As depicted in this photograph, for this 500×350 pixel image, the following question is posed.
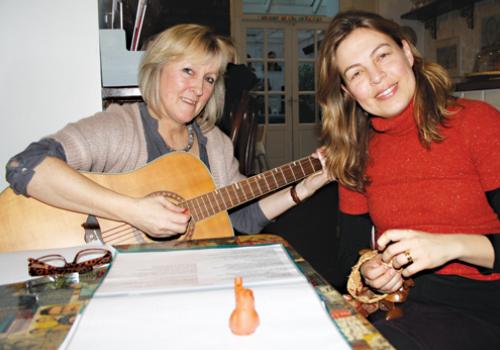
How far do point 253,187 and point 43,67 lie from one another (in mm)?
780

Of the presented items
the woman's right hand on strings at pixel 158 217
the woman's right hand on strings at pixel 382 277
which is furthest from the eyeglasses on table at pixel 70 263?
the woman's right hand on strings at pixel 382 277

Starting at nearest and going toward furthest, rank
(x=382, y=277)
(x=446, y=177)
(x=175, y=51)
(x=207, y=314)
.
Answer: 1. (x=207, y=314)
2. (x=382, y=277)
3. (x=446, y=177)
4. (x=175, y=51)

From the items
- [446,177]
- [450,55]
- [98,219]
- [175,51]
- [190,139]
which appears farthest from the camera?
[450,55]

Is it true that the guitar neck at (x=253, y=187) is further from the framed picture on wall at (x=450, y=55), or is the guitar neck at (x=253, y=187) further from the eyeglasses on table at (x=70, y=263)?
the framed picture on wall at (x=450, y=55)

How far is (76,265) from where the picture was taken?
2.55 feet

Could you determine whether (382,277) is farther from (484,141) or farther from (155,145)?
(155,145)

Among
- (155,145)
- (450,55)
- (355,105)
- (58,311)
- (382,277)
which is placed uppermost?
(450,55)

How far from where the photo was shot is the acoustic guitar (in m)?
1.29

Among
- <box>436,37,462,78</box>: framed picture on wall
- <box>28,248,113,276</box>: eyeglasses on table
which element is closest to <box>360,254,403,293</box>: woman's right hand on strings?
<box>28,248,113,276</box>: eyeglasses on table

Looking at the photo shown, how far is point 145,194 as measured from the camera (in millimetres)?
1393

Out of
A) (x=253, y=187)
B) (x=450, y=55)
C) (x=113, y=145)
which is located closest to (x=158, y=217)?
(x=113, y=145)

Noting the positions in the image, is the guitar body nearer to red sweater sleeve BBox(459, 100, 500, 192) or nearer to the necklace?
the necklace

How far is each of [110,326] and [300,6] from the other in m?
7.23

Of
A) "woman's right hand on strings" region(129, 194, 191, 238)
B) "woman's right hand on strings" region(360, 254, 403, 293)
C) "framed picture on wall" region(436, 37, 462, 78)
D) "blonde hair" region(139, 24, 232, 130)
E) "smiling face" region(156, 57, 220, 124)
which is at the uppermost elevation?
"framed picture on wall" region(436, 37, 462, 78)
